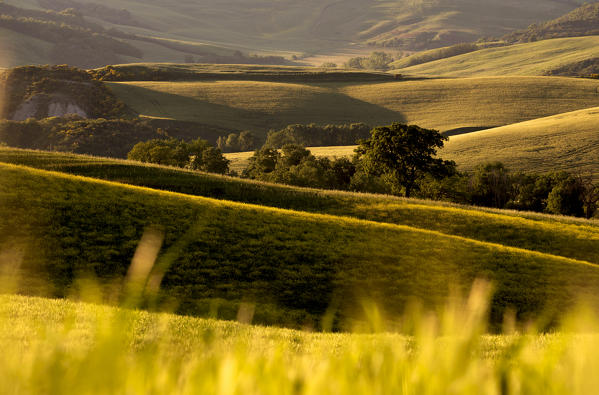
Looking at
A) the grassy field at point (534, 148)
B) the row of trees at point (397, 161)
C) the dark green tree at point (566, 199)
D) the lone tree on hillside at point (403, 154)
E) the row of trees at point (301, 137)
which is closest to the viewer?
the lone tree on hillside at point (403, 154)

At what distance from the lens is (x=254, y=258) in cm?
2461

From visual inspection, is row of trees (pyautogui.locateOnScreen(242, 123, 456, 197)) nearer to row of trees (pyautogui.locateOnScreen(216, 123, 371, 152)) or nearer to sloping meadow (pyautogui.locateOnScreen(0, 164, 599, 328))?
sloping meadow (pyautogui.locateOnScreen(0, 164, 599, 328))

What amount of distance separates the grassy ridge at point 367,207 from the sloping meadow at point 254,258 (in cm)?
788

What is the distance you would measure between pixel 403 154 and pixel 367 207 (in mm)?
23941

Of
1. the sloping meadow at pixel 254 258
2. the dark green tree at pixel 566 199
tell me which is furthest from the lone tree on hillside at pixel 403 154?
the sloping meadow at pixel 254 258

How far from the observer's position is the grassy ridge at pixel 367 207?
37000 mm

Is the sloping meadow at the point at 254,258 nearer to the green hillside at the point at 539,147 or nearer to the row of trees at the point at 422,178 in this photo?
the row of trees at the point at 422,178

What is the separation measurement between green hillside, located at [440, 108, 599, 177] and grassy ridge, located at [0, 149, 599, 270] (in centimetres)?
5950

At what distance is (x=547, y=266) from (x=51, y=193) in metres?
27.7

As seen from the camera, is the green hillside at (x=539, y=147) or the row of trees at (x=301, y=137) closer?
the green hillside at (x=539, y=147)

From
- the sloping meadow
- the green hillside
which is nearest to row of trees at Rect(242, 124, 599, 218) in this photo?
the green hillside

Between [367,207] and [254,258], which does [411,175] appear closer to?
[367,207]

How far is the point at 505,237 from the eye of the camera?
122ft

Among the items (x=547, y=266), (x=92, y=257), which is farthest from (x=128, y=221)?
(x=547, y=266)
